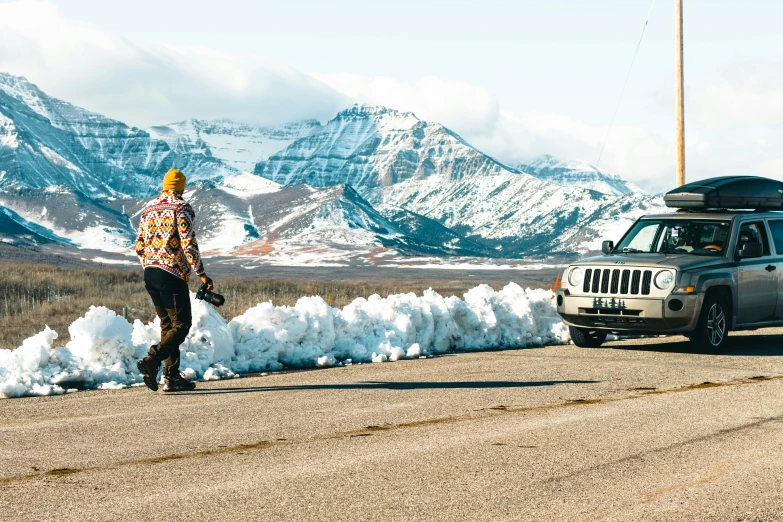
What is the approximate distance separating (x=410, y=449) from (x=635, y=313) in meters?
7.58

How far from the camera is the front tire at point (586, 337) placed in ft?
51.0

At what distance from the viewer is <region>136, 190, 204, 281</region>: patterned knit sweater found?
10695 mm

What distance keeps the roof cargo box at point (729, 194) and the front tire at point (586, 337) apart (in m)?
2.45

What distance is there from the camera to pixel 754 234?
15555 millimetres

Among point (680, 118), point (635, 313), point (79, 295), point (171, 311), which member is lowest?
point (79, 295)

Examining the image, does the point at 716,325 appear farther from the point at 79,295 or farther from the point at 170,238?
the point at 79,295

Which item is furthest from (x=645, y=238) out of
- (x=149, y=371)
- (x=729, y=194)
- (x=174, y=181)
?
(x=149, y=371)

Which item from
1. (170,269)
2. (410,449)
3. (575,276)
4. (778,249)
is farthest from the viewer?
(778,249)

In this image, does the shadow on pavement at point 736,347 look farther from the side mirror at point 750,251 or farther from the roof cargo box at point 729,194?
the roof cargo box at point 729,194

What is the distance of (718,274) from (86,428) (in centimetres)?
943

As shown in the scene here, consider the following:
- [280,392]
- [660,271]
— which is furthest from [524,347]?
[280,392]

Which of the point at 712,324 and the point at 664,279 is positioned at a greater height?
the point at 664,279

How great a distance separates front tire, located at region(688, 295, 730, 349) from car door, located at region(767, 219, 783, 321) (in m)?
1.32

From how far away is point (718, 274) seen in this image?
14.4 metres
